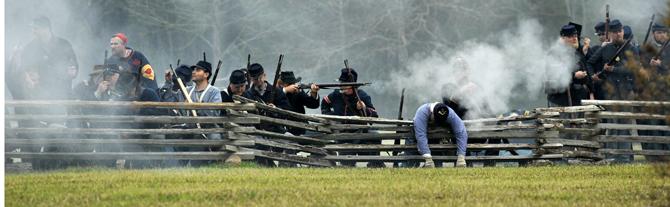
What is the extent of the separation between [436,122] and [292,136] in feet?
5.65

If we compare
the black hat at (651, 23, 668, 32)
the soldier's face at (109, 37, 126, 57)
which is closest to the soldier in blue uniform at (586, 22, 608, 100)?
the black hat at (651, 23, 668, 32)

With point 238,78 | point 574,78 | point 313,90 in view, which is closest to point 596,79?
point 574,78

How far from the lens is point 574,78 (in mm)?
21391

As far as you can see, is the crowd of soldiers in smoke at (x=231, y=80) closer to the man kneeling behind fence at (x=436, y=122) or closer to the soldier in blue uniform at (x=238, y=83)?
the soldier in blue uniform at (x=238, y=83)

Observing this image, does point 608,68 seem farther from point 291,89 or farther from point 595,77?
point 291,89

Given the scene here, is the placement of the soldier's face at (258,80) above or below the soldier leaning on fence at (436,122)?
above

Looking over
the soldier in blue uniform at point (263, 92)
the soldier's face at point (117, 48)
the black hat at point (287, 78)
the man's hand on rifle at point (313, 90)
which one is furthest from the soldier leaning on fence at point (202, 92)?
the black hat at point (287, 78)

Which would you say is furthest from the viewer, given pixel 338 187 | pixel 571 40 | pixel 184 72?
pixel 184 72

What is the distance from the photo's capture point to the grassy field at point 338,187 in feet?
→ 39.9

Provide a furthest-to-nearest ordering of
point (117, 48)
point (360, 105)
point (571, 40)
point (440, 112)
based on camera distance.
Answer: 1. point (360, 105)
2. point (571, 40)
3. point (117, 48)
4. point (440, 112)


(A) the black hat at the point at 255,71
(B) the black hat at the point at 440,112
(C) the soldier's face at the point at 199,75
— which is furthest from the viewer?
(A) the black hat at the point at 255,71

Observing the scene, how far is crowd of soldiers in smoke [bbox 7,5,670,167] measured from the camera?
19547 millimetres

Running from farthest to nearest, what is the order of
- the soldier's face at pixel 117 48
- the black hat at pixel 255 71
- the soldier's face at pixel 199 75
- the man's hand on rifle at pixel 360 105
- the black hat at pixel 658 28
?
the man's hand on rifle at pixel 360 105 < the black hat at pixel 658 28 < the black hat at pixel 255 71 < the soldier's face at pixel 117 48 < the soldier's face at pixel 199 75

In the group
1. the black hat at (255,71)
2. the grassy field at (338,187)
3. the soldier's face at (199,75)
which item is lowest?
the grassy field at (338,187)
